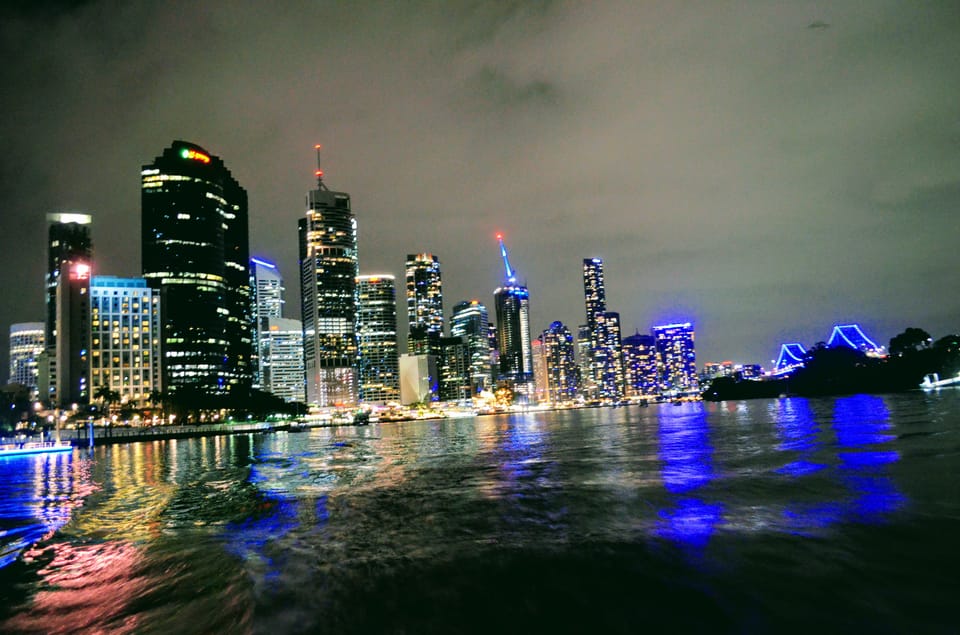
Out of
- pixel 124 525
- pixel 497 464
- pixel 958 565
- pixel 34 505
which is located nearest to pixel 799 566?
pixel 958 565

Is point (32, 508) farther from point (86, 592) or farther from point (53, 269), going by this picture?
point (53, 269)

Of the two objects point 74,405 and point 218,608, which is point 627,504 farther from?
point 74,405

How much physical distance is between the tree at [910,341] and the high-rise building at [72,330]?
243589mm

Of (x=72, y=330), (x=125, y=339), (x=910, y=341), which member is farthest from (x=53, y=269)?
(x=910, y=341)

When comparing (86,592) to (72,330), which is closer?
(86,592)

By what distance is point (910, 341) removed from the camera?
7028 inches

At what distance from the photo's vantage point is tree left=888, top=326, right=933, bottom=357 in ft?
582

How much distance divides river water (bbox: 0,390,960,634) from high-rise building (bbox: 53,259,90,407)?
17321cm

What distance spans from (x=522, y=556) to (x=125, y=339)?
212637 mm

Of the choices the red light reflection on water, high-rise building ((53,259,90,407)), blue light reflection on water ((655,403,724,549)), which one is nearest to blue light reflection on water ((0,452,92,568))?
the red light reflection on water

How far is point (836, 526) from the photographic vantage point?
46.6ft

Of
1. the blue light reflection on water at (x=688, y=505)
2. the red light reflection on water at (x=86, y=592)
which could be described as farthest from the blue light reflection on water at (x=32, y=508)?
the blue light reflection on water at (x=688, y=505)

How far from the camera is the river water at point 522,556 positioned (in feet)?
31.2

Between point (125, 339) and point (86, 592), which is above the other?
point (125, 339)
